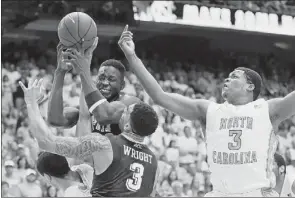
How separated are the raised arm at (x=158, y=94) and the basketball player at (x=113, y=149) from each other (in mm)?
264

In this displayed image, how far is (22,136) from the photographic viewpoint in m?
11.7

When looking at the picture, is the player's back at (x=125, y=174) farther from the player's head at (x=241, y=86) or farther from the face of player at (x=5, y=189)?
the face of player at (x=5, y=189)

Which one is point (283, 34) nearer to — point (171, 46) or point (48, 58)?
point (171, 46)

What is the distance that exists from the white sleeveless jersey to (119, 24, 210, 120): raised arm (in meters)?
0.17

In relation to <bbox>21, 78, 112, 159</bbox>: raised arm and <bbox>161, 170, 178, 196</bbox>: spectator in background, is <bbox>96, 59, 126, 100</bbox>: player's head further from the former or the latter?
<bbox>161, 170, 178, 196</bbox>: spectator in background

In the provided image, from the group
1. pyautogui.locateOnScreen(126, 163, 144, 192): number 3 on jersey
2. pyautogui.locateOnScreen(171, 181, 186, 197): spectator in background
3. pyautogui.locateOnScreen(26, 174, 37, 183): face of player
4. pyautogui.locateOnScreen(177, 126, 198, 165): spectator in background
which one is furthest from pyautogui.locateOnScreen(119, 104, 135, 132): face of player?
pyautogui.locateOnScreen(177, 126, 198, 165): spectator in background

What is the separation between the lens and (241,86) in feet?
15.5

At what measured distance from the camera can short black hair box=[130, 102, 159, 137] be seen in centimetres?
434

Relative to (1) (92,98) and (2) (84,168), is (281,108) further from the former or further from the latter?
(2) (84,168)

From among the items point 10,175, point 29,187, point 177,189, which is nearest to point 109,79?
point 29,187

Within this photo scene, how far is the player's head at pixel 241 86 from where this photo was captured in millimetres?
4723

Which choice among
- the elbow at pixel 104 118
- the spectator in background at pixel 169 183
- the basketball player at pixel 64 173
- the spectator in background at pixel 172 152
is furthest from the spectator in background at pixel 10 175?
the elbow at pixel 104 118

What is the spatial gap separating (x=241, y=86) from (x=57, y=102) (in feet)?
4.17

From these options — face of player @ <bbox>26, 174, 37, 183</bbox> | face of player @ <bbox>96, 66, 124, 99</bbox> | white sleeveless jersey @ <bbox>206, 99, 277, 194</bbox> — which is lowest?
face of player @ <bbox>26, 174, 37, 183</bbox>
